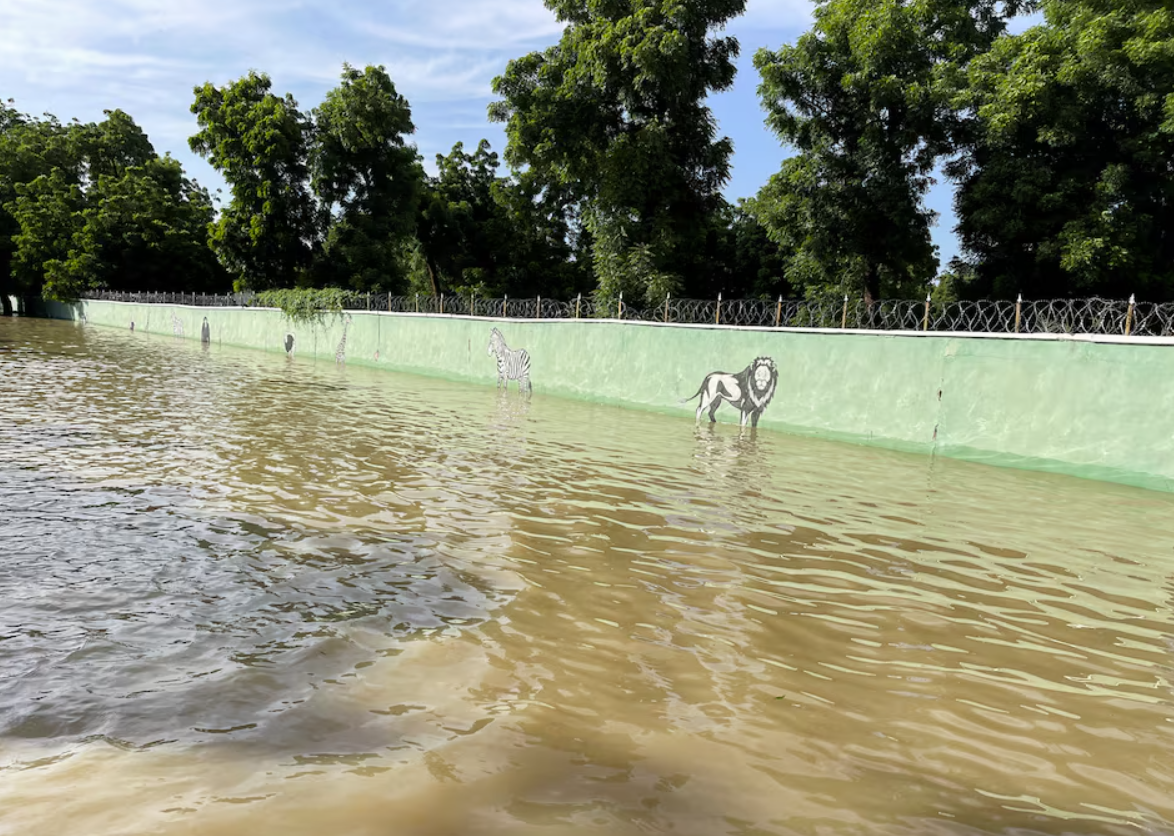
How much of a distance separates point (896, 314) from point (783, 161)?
41.2 ft

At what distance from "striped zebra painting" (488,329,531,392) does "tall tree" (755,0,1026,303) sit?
31.3 ft

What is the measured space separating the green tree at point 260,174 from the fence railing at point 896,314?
18452 mm

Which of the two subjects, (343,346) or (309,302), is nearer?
(343,346)

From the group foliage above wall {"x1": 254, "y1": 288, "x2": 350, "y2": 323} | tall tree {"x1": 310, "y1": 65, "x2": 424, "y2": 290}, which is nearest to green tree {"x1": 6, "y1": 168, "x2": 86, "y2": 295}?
tall tree {"x1": 310, "y1": 65, "x2": 424, "y2": 290}

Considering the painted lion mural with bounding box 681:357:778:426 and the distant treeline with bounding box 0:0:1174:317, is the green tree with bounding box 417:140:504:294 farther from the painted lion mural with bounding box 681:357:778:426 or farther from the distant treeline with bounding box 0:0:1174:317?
the painted lion mural with bounding box 681:357:778:426

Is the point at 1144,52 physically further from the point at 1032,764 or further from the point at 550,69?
the point at 1032,764

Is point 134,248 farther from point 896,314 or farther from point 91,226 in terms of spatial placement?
point 896,314

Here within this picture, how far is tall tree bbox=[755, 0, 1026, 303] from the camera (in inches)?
783

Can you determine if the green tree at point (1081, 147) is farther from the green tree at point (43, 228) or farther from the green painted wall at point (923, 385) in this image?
the green tree at point (43, 228)

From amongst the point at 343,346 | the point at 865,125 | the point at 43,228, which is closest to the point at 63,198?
the point at 43,228

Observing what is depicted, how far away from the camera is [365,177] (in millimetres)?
35281

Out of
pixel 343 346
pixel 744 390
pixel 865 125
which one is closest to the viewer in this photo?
pixel 744 390

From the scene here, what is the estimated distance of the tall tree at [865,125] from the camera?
65.3 feet


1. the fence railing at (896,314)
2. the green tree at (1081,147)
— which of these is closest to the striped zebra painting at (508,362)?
the fence railing at (896,314)
